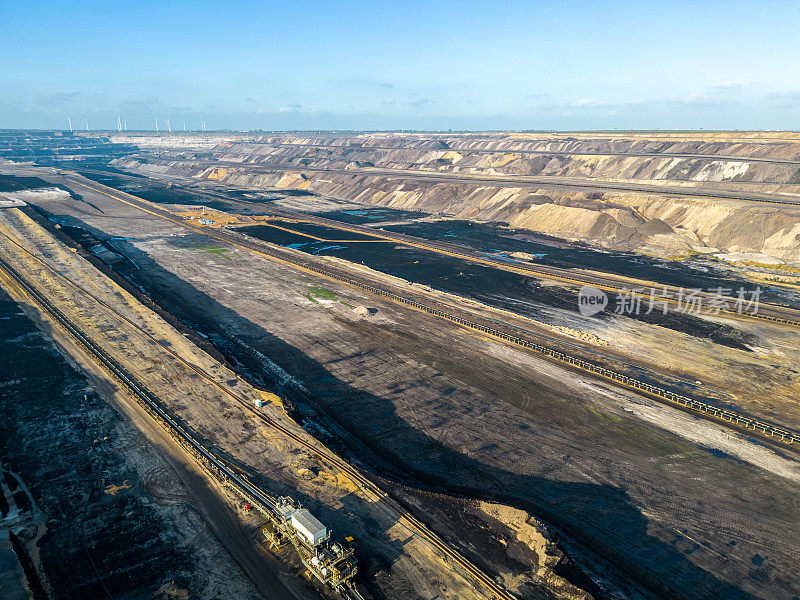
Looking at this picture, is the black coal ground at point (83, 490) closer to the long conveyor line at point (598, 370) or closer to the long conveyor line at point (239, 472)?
the long conveyor line at point (239, 472)

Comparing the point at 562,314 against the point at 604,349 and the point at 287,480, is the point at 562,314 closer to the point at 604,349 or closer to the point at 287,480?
the point at 604,349

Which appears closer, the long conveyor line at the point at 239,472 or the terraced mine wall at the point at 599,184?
the long conveyor line at the point at 239,472

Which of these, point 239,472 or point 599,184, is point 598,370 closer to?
point 239,472

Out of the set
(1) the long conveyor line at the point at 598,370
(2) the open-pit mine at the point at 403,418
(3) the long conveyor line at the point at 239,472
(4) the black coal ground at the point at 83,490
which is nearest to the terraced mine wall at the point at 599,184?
(2) the open-pit mine at the point at 403,418

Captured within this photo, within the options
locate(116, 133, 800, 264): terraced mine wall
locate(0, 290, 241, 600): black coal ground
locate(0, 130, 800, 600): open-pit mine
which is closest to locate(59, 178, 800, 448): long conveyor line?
locate(0, 130, 800, 600): open-pit mine

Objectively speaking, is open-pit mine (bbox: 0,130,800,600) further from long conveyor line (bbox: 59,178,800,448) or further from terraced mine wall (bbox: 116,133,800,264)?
terraced mine wall (bbox: 116,133,800,264)

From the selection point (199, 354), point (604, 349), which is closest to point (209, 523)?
point (199, 354)

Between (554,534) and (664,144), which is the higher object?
(664,144)
